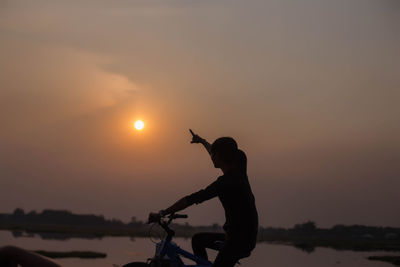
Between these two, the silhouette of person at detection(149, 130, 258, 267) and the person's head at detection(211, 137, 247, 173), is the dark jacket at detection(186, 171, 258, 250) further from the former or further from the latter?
the person's head at detection(211, 137, 247, 173)

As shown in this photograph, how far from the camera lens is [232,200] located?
6391 millimetres

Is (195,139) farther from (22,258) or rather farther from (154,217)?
(22,258)

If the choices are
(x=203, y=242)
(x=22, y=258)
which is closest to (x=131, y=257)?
(x=203, y=242)

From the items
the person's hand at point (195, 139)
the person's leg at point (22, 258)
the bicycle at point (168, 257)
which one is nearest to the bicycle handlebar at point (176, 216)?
the bicycle at point (168, 257)

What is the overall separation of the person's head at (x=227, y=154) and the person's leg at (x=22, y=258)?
159 inches

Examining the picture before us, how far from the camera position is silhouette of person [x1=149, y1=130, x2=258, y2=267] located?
6.33m

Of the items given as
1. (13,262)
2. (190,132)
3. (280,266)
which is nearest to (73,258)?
(280,266)

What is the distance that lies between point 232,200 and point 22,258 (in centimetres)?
395

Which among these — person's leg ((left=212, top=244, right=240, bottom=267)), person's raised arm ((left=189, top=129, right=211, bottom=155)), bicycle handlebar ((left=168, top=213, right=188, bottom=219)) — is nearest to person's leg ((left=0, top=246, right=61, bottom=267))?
person's leg ((left=212, top=244, right=240, bottom=267))

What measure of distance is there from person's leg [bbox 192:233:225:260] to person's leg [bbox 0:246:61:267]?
15.9 feet

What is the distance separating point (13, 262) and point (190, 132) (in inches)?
216

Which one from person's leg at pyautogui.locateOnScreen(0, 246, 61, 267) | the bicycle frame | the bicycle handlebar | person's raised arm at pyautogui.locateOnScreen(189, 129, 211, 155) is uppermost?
person's raised arm at pyautogui.locateOnScreen(189, 129, 211, 155)

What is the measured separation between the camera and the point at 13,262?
2.64 metres

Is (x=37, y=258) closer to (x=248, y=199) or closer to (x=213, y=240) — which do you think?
(x=248, y=199)
